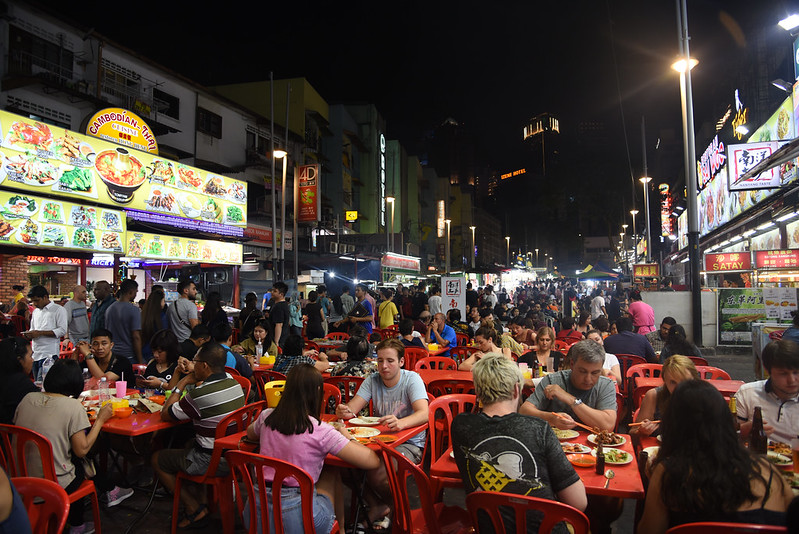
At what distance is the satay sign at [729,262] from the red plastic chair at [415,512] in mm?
16055

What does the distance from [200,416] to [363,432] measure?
1.45m

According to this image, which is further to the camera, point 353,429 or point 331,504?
point 353,429

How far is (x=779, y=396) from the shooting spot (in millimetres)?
3898

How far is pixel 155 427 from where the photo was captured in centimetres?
441

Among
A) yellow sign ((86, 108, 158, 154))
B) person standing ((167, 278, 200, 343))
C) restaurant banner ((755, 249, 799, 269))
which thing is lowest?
person standing ((167, 278, 200, 343))

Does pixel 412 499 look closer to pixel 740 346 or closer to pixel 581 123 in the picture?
pixel 740 346

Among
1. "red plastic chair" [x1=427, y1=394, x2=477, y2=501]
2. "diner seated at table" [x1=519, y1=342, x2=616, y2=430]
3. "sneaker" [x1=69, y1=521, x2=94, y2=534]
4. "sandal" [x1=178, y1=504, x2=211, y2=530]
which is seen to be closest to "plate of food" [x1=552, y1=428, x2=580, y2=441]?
"diner seated at table" [x1=519, y1=342, x2=616, y2=430]

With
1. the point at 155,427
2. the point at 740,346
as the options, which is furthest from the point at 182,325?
the point at 740,346

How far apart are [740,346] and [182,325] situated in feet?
46.6

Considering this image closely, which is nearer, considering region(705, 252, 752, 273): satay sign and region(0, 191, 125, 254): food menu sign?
region(0, 191, 125, 254): food menu sign

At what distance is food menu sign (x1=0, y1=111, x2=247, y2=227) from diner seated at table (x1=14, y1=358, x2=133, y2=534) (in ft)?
33.0

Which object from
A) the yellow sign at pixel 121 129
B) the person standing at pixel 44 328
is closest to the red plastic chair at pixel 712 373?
the person standing at pixel 44 328

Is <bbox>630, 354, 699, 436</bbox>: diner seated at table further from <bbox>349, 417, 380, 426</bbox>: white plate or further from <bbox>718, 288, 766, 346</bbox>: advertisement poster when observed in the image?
<bbox>718, 288, 766, 346</bbox>: advertisement poster

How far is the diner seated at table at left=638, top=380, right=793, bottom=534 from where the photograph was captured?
2.32 m
